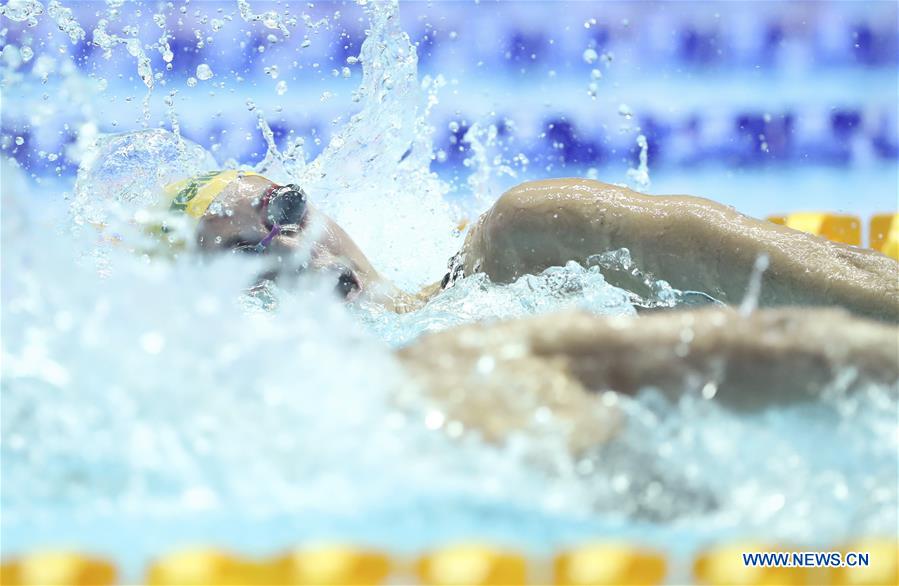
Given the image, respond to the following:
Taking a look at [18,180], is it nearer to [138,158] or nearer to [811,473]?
[811,473]

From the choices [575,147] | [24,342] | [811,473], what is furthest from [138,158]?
[575,147]

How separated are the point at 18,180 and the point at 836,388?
3.07 ft

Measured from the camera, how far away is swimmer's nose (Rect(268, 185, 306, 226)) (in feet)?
6.94

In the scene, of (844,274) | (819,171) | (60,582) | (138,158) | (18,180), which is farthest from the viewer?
(819,171)

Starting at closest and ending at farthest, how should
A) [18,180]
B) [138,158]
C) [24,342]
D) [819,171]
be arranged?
[24,342], [18,180], [138,158], [819,171]

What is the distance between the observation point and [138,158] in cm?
254

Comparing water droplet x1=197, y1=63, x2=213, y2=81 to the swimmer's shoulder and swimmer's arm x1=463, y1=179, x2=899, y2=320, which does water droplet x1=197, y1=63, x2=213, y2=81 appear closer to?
swimmer's arm x1=463, y1=179, x2=899, y2=320

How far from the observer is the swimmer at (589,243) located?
67.6 inches

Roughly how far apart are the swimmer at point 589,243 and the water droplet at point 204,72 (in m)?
2.13

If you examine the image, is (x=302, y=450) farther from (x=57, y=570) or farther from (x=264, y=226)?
(x=264, y=226)

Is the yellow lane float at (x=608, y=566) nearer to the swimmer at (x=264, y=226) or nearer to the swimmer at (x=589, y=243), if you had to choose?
the swimmer at (x=589, y=243)

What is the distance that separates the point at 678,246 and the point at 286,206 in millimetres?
819

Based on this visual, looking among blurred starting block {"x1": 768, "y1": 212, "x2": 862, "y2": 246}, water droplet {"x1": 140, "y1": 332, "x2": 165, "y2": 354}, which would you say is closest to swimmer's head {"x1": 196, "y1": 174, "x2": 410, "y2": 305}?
water droplet {"x1": 140, "y1": 332, "x2": 165, "y2": 354}

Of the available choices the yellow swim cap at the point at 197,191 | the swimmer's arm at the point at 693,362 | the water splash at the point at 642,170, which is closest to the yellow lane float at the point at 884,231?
the water splash at the point at 642,170
